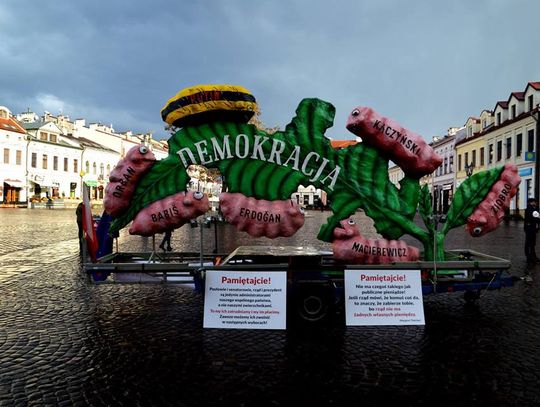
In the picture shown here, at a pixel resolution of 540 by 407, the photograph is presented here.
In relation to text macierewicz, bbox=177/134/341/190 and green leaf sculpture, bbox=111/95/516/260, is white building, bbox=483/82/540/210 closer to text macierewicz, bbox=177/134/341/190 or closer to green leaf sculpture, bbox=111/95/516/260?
green leaf sculpture, bbox=111/95/516/260

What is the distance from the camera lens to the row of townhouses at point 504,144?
35.0m

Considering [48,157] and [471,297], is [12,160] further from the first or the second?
[471,297]

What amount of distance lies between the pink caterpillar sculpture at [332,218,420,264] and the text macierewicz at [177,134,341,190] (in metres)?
0.62

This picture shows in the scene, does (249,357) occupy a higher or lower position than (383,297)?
lower

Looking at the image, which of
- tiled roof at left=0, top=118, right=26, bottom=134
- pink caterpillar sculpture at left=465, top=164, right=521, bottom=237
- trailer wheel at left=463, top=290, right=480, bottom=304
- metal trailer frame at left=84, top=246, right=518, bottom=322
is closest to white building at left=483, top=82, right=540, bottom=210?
trailer wheel at left=463, top=290, right=480, bottom=304

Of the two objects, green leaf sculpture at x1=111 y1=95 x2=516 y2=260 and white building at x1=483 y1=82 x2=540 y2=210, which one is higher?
white building at x1=483 y1=82 x2=540 y2=210

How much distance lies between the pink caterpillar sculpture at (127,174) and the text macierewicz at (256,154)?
0.45 meters

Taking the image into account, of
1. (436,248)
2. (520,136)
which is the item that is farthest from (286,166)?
(520,136)

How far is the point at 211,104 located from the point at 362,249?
265 centimetres

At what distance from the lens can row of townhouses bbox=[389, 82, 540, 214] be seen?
35.0 meters

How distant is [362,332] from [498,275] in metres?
2.09

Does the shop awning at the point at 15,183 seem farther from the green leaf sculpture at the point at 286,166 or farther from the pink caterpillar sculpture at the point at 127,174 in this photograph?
the pink caterpillar sculpture at the point at 127,174

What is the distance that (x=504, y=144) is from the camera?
129ft

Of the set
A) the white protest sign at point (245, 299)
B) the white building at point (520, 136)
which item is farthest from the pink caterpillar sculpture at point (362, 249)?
the white building at point (520, 136)
